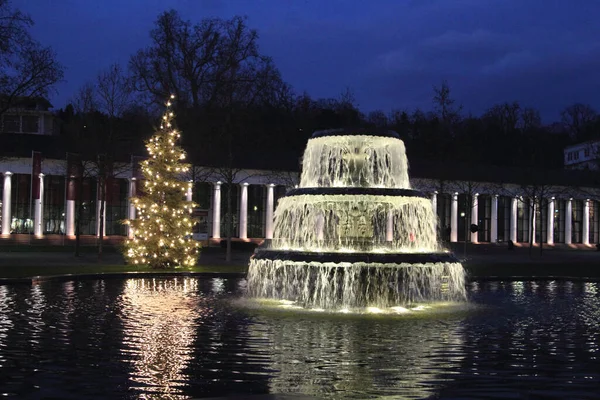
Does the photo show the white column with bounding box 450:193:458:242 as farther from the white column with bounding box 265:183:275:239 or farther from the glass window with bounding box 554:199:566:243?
the white column with bounding box 265:183:275:239

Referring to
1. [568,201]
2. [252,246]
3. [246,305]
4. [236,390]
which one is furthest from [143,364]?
[568,201]

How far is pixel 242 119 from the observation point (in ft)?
208

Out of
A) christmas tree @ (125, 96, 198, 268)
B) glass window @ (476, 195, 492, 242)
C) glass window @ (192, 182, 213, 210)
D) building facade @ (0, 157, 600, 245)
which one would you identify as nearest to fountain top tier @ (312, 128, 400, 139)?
christmas tree @ (125, 96, 198, 268)

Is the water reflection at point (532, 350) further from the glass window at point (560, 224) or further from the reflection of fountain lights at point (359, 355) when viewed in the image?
the glass window at point (560, 224)

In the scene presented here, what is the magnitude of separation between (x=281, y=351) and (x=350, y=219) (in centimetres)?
806

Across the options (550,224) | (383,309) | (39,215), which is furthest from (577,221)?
(383,309)

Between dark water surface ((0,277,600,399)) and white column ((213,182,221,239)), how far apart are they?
46.3m

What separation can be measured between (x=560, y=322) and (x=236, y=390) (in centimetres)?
877

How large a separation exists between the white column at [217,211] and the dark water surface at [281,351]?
4633 centimetres

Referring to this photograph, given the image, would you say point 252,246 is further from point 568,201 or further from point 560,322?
point 568,201

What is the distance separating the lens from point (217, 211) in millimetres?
64875

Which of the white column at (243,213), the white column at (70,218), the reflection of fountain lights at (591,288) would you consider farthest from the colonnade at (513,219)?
the reflection of fountain lights at (591,288)

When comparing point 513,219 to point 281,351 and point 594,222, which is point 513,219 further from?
point 281,351

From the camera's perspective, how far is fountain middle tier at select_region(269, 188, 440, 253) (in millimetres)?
17641
